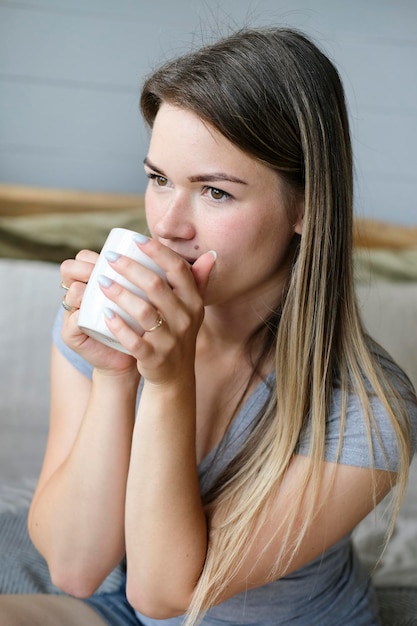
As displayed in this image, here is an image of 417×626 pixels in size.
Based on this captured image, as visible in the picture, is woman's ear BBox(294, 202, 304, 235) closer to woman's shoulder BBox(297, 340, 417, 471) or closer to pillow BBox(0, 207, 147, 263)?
woman's shoulder BBox(297, 340, 417, 471)

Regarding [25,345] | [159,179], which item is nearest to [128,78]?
[25,345]

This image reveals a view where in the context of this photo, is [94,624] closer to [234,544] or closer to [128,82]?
[234,544]

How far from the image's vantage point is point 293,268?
112 cm

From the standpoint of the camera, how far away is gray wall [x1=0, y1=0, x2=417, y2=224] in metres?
2.24

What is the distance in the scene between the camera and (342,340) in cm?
113

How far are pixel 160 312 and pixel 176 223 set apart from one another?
17 cm

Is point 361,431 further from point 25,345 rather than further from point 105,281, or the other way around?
point 25,345

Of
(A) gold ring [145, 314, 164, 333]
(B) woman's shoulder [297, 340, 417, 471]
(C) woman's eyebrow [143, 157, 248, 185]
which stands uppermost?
(C) woman's eyebrow [143, 157, 248, 185]

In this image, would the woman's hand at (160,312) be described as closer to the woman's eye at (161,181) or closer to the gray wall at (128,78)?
the woman's eye at (161,181)

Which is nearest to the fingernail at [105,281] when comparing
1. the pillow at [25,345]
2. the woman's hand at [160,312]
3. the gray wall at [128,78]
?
the woman's hand at [160,312]

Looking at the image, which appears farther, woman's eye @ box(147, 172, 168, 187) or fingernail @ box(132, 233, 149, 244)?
woman's eye @ box(147, 172, 168, 187)

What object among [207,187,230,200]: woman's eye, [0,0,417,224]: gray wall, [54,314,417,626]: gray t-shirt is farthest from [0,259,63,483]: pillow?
[207,187,230,200]: woman's eye

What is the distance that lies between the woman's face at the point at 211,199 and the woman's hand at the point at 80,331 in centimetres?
10

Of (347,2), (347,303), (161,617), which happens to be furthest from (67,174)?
(161,617)
